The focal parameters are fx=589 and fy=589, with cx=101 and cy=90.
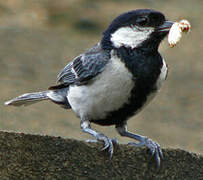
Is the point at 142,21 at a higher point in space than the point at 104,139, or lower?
higher

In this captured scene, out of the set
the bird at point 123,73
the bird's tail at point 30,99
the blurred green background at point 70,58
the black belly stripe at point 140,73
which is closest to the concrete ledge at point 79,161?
the bird at point 123,73

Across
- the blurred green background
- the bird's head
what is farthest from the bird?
the blurred green background

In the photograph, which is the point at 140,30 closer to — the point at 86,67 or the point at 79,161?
the point at 86,67

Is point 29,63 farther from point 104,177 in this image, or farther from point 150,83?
point 104,177

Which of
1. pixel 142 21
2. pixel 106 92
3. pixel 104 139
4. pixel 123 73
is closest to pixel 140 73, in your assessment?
pixel 123 73

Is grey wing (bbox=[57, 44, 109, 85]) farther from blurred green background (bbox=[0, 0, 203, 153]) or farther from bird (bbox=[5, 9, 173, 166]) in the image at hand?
blurred green background (bbox=[0, 0, 203, 153])

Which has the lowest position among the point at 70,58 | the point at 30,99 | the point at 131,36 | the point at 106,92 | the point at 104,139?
the point at 70,58

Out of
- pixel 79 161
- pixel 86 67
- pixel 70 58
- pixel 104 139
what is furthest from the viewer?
pixel 70 58
